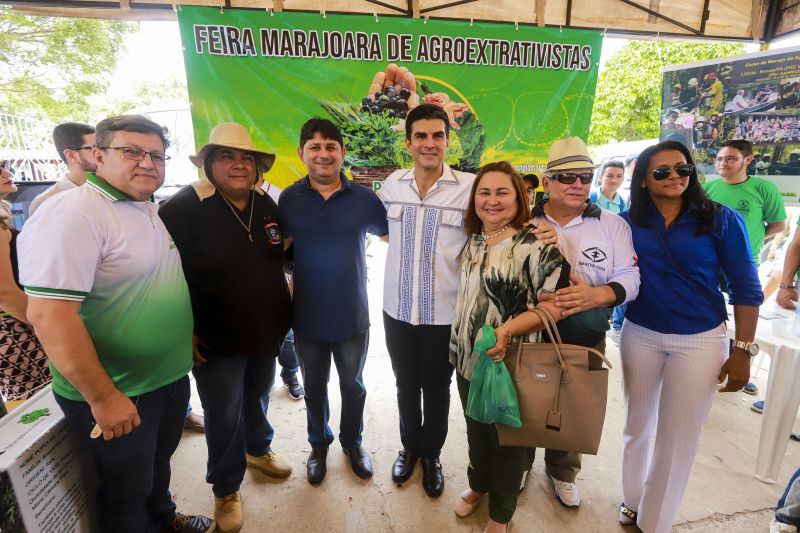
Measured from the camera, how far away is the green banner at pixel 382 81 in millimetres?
3123

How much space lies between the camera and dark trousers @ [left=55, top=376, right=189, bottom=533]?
1.46m

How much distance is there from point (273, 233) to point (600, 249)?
1.69 metres

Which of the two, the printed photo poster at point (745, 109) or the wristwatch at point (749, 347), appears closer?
the wristwatch at point (749, 347)

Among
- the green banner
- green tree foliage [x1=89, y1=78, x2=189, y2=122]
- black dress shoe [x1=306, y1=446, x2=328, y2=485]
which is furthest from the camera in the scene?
green tree foliage [x1=89, y1=78, x2=189, y2=122]

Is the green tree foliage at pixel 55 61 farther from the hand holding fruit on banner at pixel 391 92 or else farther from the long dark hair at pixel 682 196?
the long dark hair at pixel 682 196

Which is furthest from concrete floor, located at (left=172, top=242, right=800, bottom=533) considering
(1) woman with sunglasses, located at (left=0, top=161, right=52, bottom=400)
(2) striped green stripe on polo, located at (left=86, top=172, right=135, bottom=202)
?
(2) striped green stripe on polo, located at (left=86, top=172, right=135, bottom=202)

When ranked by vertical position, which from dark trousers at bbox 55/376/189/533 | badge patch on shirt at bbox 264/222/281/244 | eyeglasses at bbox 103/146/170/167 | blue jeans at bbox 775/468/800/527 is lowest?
blue jeans at bbox 775/468/800/527

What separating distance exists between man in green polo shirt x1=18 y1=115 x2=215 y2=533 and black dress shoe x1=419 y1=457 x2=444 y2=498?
1500 mm

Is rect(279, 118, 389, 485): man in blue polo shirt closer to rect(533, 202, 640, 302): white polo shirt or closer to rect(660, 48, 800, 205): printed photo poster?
rect(533, 202, 640, 302): white polo shirt

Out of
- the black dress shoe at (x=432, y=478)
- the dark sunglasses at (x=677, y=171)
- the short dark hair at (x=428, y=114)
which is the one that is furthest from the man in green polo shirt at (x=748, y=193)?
the black dress shoe at (x=432, y=478)

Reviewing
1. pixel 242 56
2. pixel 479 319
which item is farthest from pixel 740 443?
pixel 242 56

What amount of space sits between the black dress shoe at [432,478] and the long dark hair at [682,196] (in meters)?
1.86

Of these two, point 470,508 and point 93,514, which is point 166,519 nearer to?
point 93,514

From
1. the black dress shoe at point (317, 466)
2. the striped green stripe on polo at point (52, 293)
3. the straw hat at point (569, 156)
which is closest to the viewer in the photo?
→ the striped green stripe on polo at point (52, 293)
